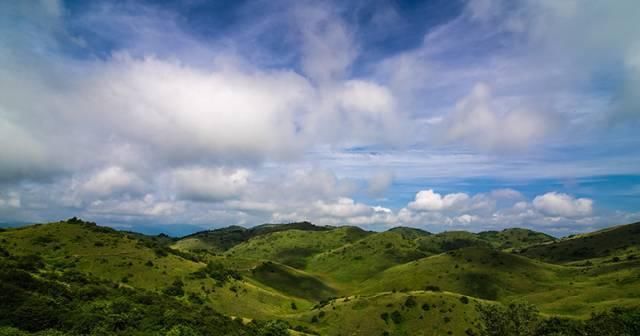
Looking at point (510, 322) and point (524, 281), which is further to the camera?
point (524, 281)

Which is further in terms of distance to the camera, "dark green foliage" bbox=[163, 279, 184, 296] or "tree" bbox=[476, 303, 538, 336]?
"dark green foliage" bbox=[163, 279, 184, 296]

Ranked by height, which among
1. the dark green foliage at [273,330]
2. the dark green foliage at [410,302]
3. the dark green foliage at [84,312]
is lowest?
the dark green foliage at [410,302]

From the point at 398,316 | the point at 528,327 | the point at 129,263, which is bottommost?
the point at 398,316

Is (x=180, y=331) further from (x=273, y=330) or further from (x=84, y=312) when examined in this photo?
(x=273, y=330)

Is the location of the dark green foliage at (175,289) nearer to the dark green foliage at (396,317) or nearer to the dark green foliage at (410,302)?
the dark green foliage at (396,317)

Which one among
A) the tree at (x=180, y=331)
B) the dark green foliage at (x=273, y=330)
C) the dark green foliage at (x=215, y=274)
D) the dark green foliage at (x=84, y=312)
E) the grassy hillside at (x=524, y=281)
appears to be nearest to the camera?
the dark green foliage at (x=84, y=312)

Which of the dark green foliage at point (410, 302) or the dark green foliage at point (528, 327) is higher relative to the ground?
the dark green foliage at point (528, 327)

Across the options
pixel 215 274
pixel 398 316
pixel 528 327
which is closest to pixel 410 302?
pixel 398 316

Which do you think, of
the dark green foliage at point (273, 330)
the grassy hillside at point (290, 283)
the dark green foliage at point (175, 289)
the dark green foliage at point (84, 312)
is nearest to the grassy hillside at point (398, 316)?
the dark green foliage at point (175, 289)

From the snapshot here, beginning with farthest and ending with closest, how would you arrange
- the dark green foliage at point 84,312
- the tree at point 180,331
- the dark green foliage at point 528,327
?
the dark green foliage at point 528,327, the tree at point 180,331, the dark green foliage at point 84,312

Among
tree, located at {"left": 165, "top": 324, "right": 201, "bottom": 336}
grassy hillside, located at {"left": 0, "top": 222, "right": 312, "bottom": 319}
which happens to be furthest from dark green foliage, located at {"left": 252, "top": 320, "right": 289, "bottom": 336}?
grassy hillside, located at {"left": 0, "top": 222, "right": 312, "bottom": 319}

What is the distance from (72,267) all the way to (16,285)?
50.7m

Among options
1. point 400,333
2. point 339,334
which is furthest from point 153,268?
point 400,333

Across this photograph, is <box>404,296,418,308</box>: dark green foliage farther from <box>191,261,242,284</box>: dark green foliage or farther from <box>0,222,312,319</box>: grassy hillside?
<box>191,261,242,284</box>: dark green foliage
